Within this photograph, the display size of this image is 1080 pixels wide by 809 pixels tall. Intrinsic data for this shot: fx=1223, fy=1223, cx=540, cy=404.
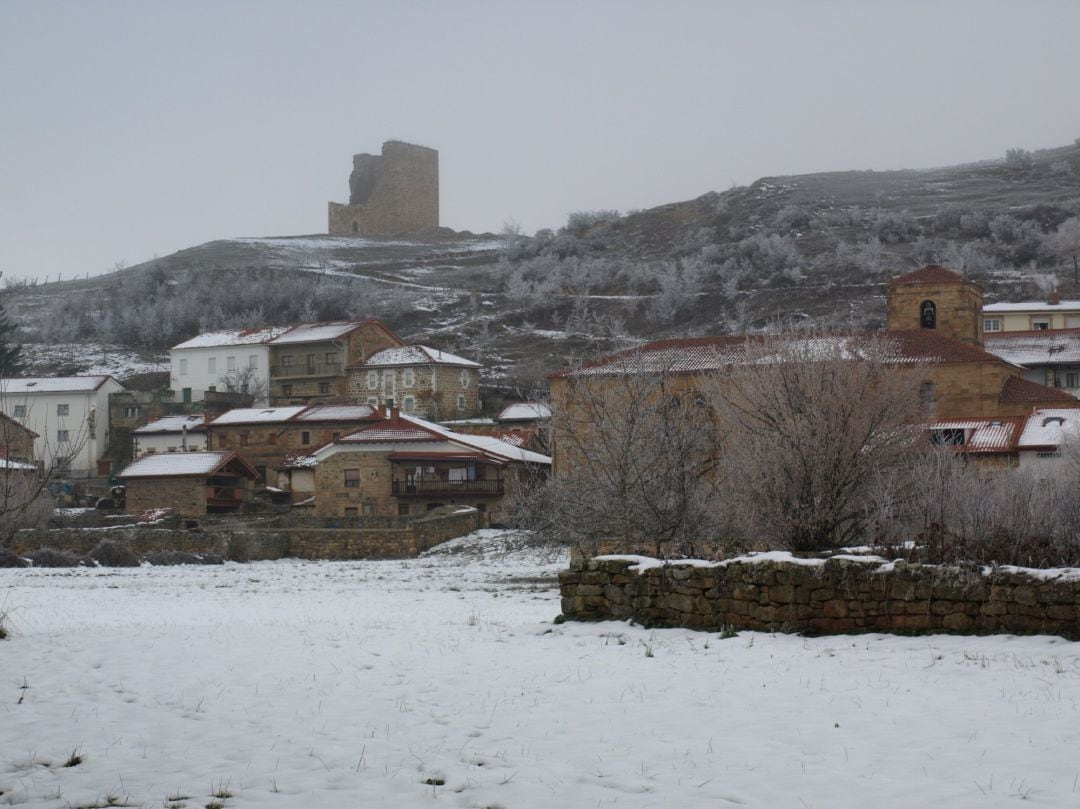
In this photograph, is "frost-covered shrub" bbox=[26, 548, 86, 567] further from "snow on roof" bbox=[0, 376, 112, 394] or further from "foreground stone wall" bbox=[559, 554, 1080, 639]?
"snow on roof" bbox=[0, 376, 112, 394]

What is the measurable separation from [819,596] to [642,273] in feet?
337

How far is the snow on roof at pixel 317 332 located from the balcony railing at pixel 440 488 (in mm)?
27723

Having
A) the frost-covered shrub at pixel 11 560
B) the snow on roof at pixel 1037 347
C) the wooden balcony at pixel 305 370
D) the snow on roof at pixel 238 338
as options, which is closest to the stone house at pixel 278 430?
the wooden balcony at pixel 305 370

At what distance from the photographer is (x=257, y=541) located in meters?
42.9

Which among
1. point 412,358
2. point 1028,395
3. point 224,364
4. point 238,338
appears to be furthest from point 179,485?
point 1028,395

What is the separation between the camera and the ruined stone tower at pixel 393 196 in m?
169

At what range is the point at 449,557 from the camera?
1641 inches

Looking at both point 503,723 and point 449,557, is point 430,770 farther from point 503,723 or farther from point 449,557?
point 449,557

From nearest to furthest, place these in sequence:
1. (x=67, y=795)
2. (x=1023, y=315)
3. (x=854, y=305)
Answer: (x=67, y=795) → (x=1023, y=315) → (x=854, y=305)

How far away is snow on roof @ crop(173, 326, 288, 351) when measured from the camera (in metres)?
86.2

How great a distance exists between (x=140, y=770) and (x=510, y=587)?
2042 centimetres

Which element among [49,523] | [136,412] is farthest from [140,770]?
[136,412]

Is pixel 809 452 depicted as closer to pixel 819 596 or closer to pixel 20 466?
pixel 819 596

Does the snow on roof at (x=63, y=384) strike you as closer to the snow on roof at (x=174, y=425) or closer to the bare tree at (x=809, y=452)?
the snow on roof at (x=174, y=425)
